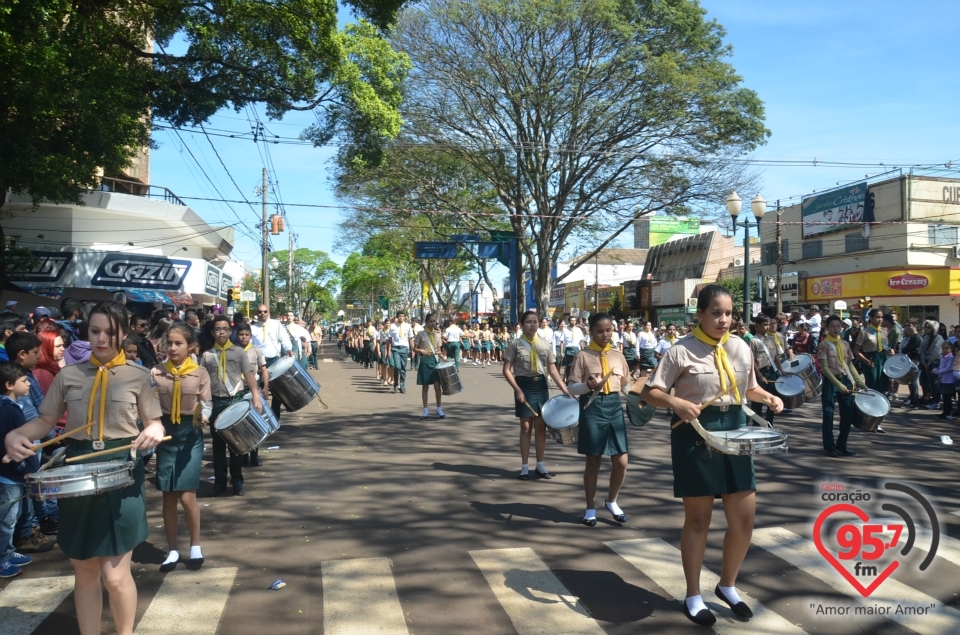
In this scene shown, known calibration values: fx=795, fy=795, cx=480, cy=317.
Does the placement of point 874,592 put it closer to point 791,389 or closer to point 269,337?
point 791,389

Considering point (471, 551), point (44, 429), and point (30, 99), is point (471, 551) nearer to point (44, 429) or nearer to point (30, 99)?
point (44, 429)

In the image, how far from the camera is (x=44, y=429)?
3994 mm

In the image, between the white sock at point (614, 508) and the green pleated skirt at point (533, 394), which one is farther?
the green pleated skirt at point (533, 394)

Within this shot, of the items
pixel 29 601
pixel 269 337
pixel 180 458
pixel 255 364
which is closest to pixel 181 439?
pixel 180 458

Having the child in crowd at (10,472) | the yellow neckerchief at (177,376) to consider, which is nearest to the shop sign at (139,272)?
the child in crowd at (10,472)

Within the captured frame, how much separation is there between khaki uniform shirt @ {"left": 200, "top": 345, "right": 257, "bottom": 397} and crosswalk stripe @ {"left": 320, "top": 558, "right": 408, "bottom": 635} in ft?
8.52

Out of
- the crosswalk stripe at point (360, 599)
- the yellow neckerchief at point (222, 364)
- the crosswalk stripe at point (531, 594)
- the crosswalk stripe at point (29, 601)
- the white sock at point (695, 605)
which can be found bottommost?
the crosswalk stripe at point (29, 601)

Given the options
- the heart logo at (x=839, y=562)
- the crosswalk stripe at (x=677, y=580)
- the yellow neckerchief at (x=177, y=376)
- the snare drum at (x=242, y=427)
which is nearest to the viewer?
the crosswalk stripe at (x=677, y=580)

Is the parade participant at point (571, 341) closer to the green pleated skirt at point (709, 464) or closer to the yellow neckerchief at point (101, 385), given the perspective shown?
the green pleated skirt at point (709, 464)

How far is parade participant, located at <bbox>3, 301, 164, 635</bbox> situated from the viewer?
3.93 meters

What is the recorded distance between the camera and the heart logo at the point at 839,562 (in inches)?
203

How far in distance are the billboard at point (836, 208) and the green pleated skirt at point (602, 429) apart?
37.0 meters

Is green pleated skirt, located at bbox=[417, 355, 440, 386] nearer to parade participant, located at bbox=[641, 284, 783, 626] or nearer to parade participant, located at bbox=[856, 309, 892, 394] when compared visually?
parade participant, located at bbox=[856, 309, 892, 394]

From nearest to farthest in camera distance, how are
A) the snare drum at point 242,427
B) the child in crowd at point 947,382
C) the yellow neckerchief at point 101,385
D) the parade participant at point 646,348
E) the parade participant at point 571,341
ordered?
the yellow neckerchief at point 101,385 → the snare drum at point 242,427 → the child in crowd at point 947,382 → the parade participant at point 571,341 → the parade participant at point 646,348
